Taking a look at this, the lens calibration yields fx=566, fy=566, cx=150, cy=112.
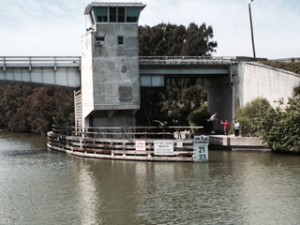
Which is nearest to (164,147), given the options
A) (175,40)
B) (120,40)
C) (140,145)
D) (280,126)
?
(140,145)

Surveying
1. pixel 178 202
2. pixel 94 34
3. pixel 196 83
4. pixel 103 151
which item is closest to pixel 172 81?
pixel 196 83

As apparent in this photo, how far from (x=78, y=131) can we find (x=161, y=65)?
393 inches

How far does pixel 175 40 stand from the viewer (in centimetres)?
8619

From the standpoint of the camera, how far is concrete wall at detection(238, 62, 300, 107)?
46.6 m

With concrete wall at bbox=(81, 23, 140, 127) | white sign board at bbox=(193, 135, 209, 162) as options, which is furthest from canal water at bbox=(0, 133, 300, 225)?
concrete wall at bbox=(81, 23, 140, 127)

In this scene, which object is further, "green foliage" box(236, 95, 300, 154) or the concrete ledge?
the concrete ledge

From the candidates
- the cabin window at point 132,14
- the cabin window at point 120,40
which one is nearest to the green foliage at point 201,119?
the cabin window at point 120,40

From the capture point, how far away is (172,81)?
84.4 m

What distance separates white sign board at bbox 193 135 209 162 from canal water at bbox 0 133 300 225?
0.81 m

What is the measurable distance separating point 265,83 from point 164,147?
14.9 meters

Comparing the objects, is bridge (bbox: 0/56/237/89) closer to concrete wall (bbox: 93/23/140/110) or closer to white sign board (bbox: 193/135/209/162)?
concrete wall (bbox: 93/23/140/110)

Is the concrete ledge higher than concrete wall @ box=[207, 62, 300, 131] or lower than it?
lower

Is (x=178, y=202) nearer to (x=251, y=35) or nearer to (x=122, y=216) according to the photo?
(x=122, y=216)

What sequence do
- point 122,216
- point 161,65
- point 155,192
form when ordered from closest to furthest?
point 122,216, point 155,192, point 161,65
